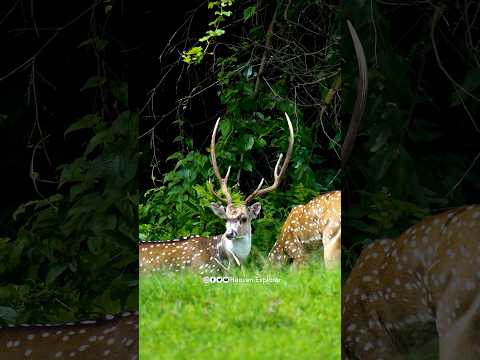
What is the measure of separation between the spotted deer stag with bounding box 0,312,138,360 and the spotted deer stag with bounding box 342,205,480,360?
2.45 ft

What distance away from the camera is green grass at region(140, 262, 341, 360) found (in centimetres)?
329

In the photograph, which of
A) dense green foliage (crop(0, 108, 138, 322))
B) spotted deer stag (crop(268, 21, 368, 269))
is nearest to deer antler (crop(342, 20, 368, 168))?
spotted deer stag (crop(268, 21, 368, 269))

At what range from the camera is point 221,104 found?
134 inches

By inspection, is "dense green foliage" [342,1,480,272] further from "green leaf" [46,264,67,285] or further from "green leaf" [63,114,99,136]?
"green leaf" [46,264,67,285]

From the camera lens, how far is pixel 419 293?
3.32 m

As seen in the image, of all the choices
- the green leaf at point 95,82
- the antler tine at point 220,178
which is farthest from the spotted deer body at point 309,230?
the green leaf at point 95,82

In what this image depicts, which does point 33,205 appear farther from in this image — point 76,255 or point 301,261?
point 301,261

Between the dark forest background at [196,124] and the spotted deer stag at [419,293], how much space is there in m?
0.15

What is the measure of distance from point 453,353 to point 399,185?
670 millimetres

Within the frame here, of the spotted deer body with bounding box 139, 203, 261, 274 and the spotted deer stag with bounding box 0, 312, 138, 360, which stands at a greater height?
the spotted deer body with bounding box 139, 203, 261, 274

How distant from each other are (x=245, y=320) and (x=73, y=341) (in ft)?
1.82

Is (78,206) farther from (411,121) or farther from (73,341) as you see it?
(411,121)

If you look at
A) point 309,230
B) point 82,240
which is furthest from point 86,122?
point 309,230

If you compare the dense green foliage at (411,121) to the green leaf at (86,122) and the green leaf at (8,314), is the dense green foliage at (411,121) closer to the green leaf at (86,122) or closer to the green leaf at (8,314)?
the green leaf at (86,122)
